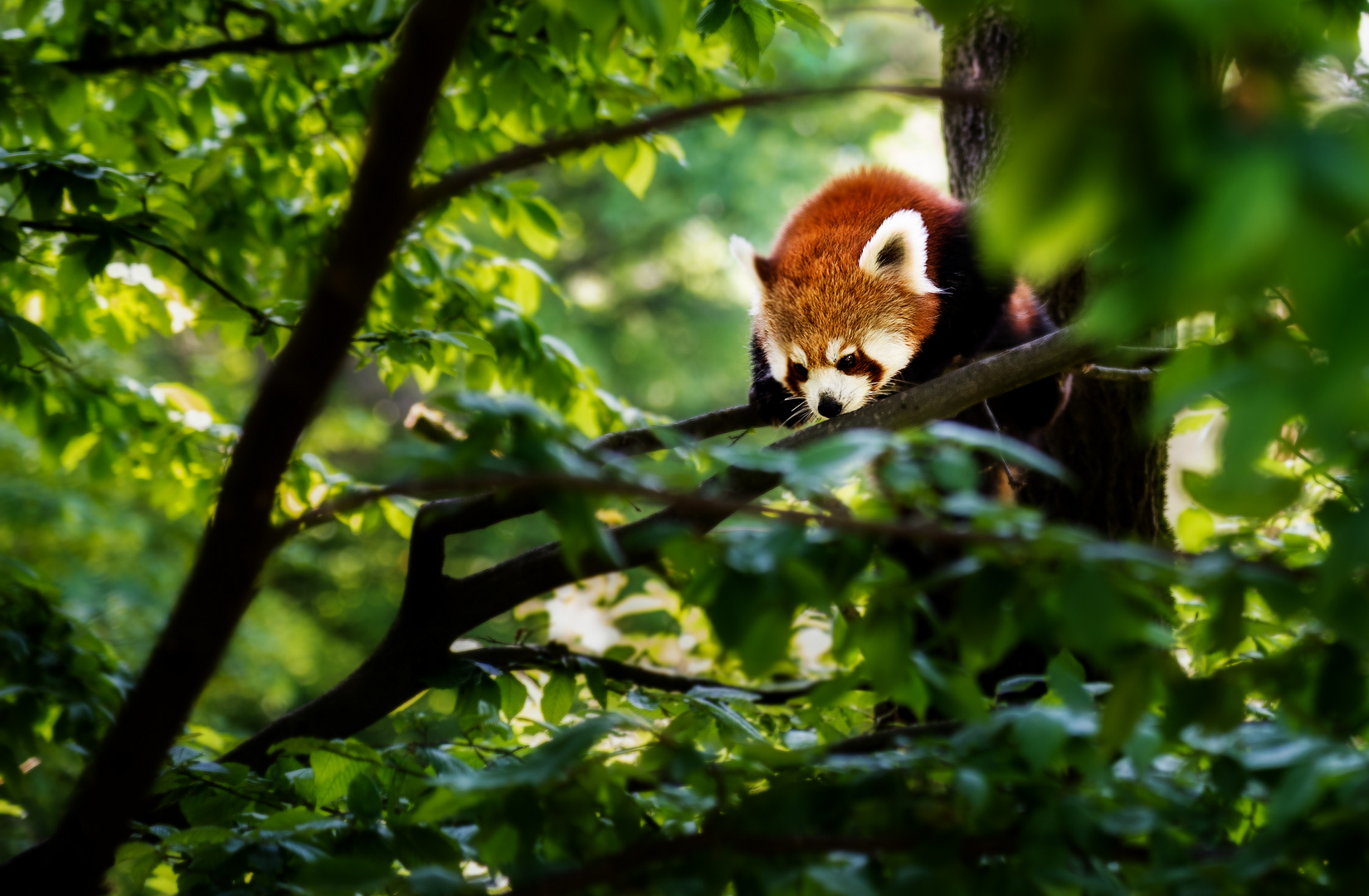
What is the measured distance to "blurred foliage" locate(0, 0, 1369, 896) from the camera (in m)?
0.55

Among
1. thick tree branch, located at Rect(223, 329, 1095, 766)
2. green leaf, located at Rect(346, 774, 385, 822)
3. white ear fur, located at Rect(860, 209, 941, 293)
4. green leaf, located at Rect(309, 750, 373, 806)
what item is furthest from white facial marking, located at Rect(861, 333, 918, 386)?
green leaf, located at Rect(346, 774, 385, 822)

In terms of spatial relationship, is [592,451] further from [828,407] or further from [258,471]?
[828,407]

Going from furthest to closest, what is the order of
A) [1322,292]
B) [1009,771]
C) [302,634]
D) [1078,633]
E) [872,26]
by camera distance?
1. [872,26]
2. [302,634]
3. [1009,771]
4. [1078,633]
5. [1322,292]

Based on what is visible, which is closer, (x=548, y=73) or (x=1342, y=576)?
(x=1342, y=576)

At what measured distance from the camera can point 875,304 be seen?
2574mm

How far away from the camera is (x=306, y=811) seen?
3.77 ft

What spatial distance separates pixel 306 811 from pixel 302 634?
5.89m

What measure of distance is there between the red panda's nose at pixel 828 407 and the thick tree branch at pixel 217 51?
4.32ft

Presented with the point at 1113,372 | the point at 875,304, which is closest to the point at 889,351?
the point at 875,304

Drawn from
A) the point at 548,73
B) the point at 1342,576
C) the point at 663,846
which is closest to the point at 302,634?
the point at 548,73

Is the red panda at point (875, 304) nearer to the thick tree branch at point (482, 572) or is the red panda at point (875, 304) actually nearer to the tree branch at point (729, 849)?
the thick tree branch at point (482, 572)

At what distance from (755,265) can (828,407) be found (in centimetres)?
57

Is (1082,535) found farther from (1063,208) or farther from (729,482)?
(729,482)

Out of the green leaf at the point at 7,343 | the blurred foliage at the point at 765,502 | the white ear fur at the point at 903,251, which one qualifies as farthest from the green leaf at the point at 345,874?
the white ear fur at the point at 903,251
